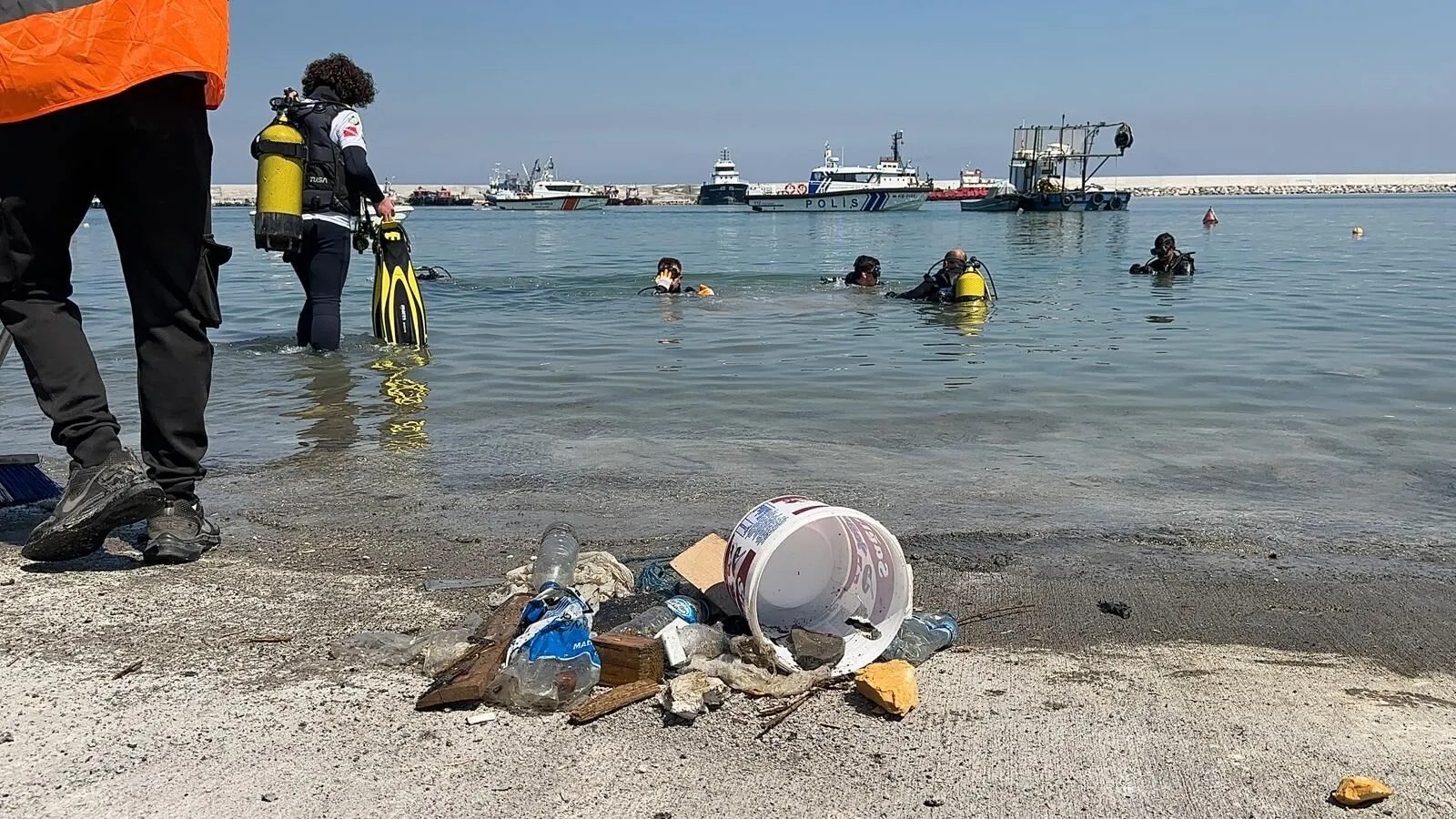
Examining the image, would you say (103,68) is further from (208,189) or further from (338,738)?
(338,738)

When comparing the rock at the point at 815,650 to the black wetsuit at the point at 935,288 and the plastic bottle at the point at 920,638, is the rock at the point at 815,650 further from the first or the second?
the black wetsuit at the point at 935,288

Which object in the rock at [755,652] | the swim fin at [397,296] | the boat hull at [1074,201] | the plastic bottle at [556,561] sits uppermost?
the boat hull at [1074,201]

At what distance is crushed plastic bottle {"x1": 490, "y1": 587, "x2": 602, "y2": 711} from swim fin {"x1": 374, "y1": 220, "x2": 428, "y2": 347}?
6957mm

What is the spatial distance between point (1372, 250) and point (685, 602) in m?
30.6

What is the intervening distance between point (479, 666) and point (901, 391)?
585cm

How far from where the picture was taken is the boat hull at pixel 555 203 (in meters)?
107

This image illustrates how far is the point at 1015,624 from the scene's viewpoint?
307 cm

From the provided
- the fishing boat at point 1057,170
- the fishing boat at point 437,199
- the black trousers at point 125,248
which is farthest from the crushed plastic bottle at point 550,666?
the fishing boat at point 437,199

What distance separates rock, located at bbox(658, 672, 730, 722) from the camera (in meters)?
2.37

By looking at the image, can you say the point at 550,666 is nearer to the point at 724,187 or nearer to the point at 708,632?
the point at 708,632

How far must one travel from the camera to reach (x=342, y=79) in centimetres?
740

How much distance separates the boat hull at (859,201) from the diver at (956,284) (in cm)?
6719

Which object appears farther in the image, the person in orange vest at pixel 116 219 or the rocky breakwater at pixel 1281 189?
the rocky breakwater at pixel 1281 189

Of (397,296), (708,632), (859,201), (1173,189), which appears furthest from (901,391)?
(1173,189)
